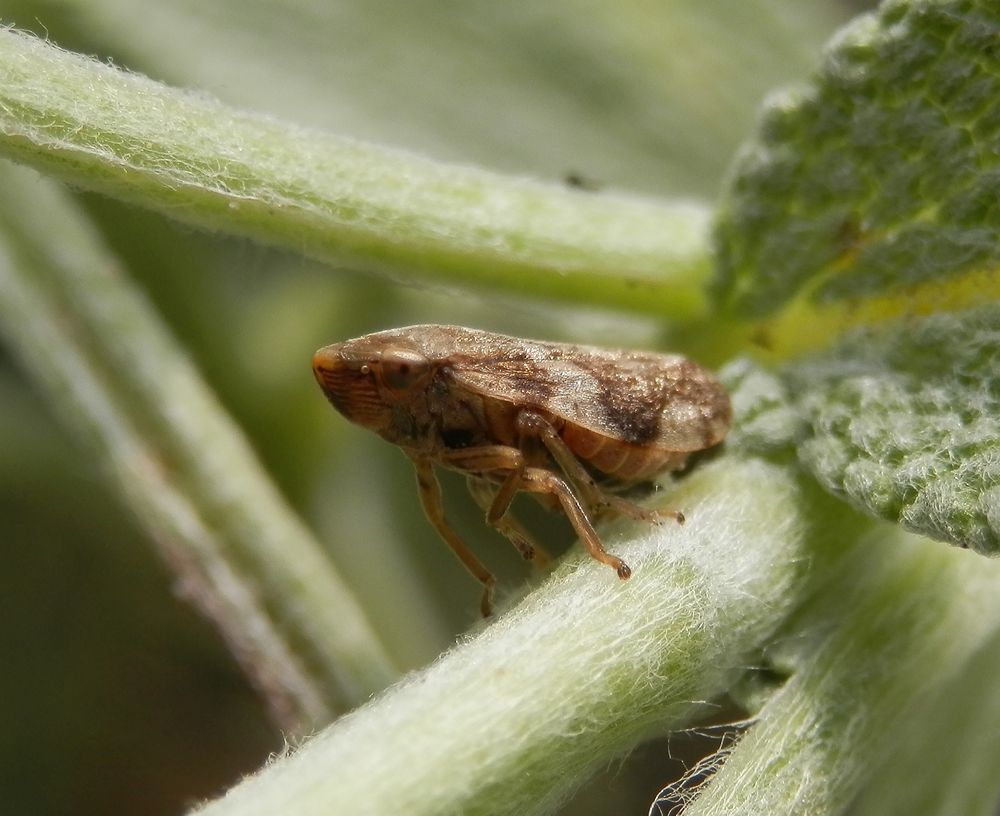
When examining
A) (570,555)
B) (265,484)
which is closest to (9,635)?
(265,484)

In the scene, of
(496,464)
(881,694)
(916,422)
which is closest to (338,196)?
(496,464)

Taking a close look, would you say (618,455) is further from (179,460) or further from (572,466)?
(179,460)

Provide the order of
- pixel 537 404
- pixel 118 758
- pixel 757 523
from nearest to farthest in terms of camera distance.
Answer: pixel 757 523, pixel 537 404, pixel 118 758

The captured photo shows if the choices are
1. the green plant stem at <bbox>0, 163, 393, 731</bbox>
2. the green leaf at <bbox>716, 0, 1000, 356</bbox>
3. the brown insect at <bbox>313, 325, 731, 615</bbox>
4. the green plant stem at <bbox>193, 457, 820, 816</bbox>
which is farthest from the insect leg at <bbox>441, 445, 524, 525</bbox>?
the green leaf at <bbox>716, 0, 1000, 356</bbox>

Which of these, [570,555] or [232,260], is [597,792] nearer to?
[570,555]

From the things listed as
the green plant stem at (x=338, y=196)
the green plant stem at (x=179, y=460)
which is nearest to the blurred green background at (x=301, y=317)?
the green plant stem at (x=179, y=460)
